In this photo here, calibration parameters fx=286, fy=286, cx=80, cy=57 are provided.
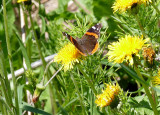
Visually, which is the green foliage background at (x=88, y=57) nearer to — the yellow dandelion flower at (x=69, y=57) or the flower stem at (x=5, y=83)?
the flower stem at (x=5, y=83)

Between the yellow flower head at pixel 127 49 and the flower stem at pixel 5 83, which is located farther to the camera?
the flower stem at pixel 5 83

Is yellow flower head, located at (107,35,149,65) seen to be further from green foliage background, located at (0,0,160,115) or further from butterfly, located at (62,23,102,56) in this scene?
butterfly, located at (62,23,102,56)

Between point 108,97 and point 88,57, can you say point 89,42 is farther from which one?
point 108,97

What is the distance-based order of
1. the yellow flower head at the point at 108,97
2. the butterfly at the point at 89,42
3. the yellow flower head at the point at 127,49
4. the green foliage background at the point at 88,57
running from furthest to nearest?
the green foliage background at the point at 88,57, the butterfly at the point at 89,42, the yellow flower head at the point at 108,97, the yellow flower head at the point at 127,49

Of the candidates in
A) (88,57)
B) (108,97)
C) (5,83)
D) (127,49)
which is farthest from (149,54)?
(5,83)

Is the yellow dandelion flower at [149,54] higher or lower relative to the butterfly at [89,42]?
lower

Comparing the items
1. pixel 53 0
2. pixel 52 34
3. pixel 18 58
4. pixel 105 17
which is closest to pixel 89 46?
pixel 52 34

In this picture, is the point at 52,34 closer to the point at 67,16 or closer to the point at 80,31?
the point at 67,16

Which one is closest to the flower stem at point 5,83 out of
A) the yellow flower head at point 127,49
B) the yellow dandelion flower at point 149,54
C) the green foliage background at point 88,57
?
the green foliage background at point 88,57

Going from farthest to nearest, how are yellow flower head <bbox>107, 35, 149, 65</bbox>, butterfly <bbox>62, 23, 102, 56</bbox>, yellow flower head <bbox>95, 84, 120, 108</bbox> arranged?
butterfly <bbox>62, 23, 102, 56</bbox> < yellow flower head <bbox>95, 84, 120, 108</bbox> < yellow flower head <bbox>107, 35, 149, 65</bbox>

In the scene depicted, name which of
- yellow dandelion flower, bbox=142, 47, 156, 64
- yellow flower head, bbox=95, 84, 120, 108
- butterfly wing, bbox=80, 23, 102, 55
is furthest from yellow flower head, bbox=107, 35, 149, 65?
butterfly wing, bbox=80, 23, 102, 55

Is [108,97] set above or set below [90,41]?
below
